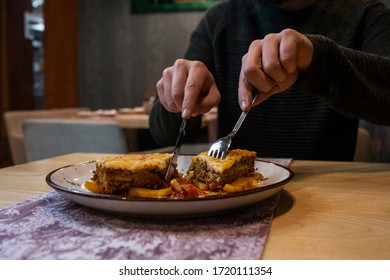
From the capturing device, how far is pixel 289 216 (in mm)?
564

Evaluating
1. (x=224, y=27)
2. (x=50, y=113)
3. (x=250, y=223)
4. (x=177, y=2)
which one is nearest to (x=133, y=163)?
(x=250, y=223)

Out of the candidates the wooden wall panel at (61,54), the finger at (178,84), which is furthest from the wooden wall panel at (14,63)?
the finger at (178,84)

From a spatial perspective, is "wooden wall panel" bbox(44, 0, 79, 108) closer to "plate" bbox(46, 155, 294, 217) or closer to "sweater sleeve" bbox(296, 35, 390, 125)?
"sweater sleeve" bbox(296, 35, 390, 125)

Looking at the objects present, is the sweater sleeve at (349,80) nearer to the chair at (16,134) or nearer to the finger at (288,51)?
the finger at (288,51)

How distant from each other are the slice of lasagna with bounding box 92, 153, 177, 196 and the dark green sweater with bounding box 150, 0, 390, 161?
610mm

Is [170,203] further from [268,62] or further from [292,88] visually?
[292,88]

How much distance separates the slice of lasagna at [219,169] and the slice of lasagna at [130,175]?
7cm

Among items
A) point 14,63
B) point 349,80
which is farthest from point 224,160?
point 14,63

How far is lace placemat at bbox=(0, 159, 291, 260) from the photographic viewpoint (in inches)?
16.9

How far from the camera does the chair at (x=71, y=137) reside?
5.42 ft

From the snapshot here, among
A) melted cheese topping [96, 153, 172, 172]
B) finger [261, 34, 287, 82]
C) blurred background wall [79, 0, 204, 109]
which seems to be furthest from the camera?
blurred background wall [79, 0, 204, 109]

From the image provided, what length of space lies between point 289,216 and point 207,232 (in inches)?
5.5

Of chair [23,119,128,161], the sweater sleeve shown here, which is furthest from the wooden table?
chair [23,119,128,161]

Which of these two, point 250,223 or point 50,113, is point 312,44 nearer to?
point 250,223
